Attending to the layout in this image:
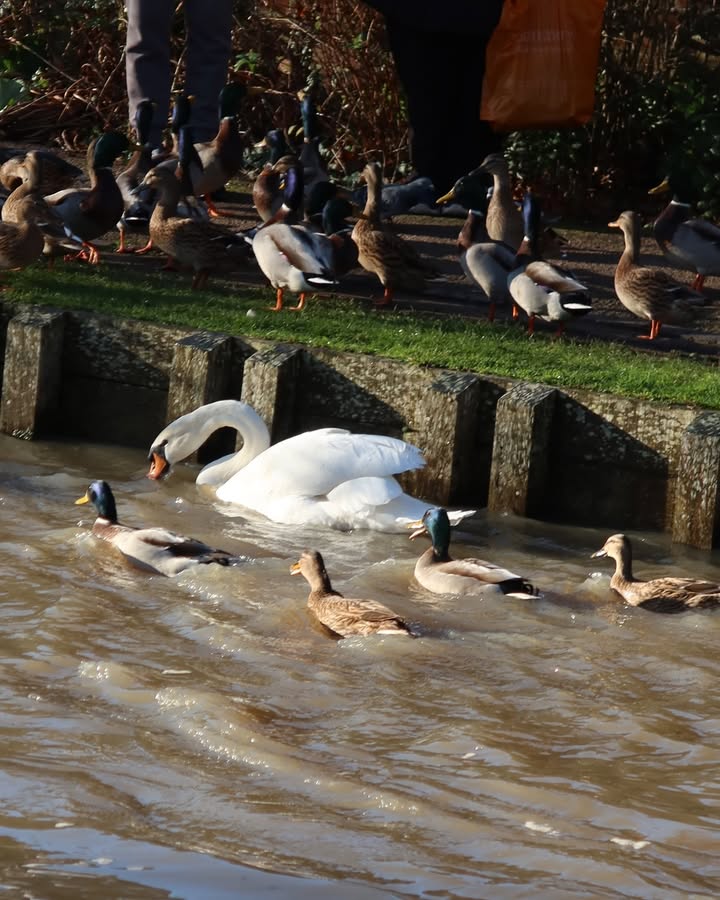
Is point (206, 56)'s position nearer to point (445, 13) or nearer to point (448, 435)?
point (445, 13)

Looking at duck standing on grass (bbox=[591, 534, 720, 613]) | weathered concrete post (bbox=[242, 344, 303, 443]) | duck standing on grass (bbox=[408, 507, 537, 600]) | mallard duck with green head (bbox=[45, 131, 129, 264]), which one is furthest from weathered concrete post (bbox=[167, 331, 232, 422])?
duck standing on grass (bbox=[591, 534, 720, 613])

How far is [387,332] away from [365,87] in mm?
6267

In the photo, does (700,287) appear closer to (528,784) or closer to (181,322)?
(181,322)

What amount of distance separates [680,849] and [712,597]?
98.0 inches

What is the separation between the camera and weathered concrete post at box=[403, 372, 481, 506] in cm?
882

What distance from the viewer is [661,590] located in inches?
290

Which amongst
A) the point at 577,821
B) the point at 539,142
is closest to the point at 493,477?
the point at 577,821

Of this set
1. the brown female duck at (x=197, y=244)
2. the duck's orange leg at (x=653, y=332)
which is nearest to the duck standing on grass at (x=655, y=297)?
the duck's orange leg at (x=653, y=332)

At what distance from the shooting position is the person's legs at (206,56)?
1315cm

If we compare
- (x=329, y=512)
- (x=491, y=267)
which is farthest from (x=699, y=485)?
(x=491, y=267)

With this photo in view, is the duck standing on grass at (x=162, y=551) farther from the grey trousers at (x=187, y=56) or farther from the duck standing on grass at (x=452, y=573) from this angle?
the grey trousers at (x=187, y=56)

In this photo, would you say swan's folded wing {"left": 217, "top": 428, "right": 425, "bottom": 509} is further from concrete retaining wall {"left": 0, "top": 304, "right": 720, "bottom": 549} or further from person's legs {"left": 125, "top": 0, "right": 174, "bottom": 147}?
person's legs {"left": 125, "top": 0, "right": 174, "bottom": 147}

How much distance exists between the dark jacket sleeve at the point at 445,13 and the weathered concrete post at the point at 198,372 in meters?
4.50

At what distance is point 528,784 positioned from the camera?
17.7 feet
